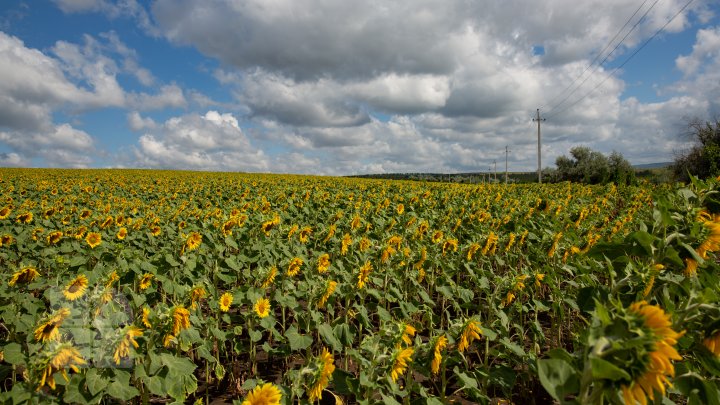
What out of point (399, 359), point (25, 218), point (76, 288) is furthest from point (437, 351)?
point (25, 218)

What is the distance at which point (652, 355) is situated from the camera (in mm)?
1150

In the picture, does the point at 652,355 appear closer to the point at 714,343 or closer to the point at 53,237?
the point at 714,343

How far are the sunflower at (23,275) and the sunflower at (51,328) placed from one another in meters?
1.58

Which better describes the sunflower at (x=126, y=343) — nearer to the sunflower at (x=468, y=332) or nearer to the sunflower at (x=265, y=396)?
the sunflower at (x=265, y=396)

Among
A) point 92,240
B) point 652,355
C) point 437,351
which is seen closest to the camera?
point 652,355

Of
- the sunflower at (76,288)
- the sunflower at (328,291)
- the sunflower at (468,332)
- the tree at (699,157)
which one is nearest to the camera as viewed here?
the sunflower at (468,332)

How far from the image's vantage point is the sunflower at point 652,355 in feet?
3.76

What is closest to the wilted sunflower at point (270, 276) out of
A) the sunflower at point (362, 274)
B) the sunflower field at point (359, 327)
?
the sunflower field at point (359, 327)

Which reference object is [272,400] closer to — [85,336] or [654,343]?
[85,336]

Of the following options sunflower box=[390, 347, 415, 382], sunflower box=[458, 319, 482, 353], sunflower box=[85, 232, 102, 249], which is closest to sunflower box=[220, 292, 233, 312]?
sunflower box=[390, 347, 415, 382]

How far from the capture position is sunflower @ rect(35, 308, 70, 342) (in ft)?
7.55

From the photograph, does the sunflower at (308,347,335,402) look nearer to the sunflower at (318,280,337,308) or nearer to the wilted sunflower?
the sunflower at (318,280,337,308)

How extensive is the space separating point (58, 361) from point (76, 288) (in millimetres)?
1461

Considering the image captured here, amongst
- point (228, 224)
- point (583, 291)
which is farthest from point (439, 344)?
point (228, 224)
